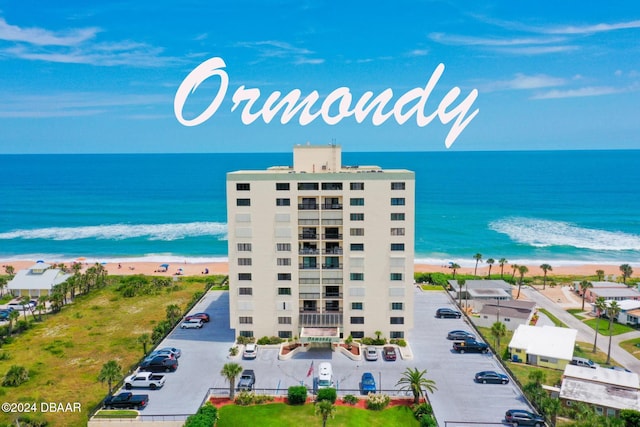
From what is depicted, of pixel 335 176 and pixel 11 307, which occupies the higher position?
pixel 335 176

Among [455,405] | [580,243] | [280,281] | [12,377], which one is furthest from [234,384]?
[580,243]

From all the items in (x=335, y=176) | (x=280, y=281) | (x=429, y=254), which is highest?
(x=335, y=176)

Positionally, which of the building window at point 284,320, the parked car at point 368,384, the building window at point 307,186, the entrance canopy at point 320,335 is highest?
the building window at point 307,186

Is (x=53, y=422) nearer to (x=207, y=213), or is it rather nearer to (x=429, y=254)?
(x=429, y=254)

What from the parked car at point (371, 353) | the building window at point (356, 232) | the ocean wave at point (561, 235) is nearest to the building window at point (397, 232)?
the building window at point (356, 232)

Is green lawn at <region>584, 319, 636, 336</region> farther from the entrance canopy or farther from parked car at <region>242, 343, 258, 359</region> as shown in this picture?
parked car at <region>242, 343, 258, 359</region>

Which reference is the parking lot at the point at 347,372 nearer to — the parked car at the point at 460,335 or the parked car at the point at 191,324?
the parked car at the point at 191,324

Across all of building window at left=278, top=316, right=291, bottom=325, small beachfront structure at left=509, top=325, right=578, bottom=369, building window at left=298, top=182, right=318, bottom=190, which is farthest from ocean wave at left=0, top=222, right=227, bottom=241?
small beachfront structure at left=509, top=325, right=578, bottom=369
